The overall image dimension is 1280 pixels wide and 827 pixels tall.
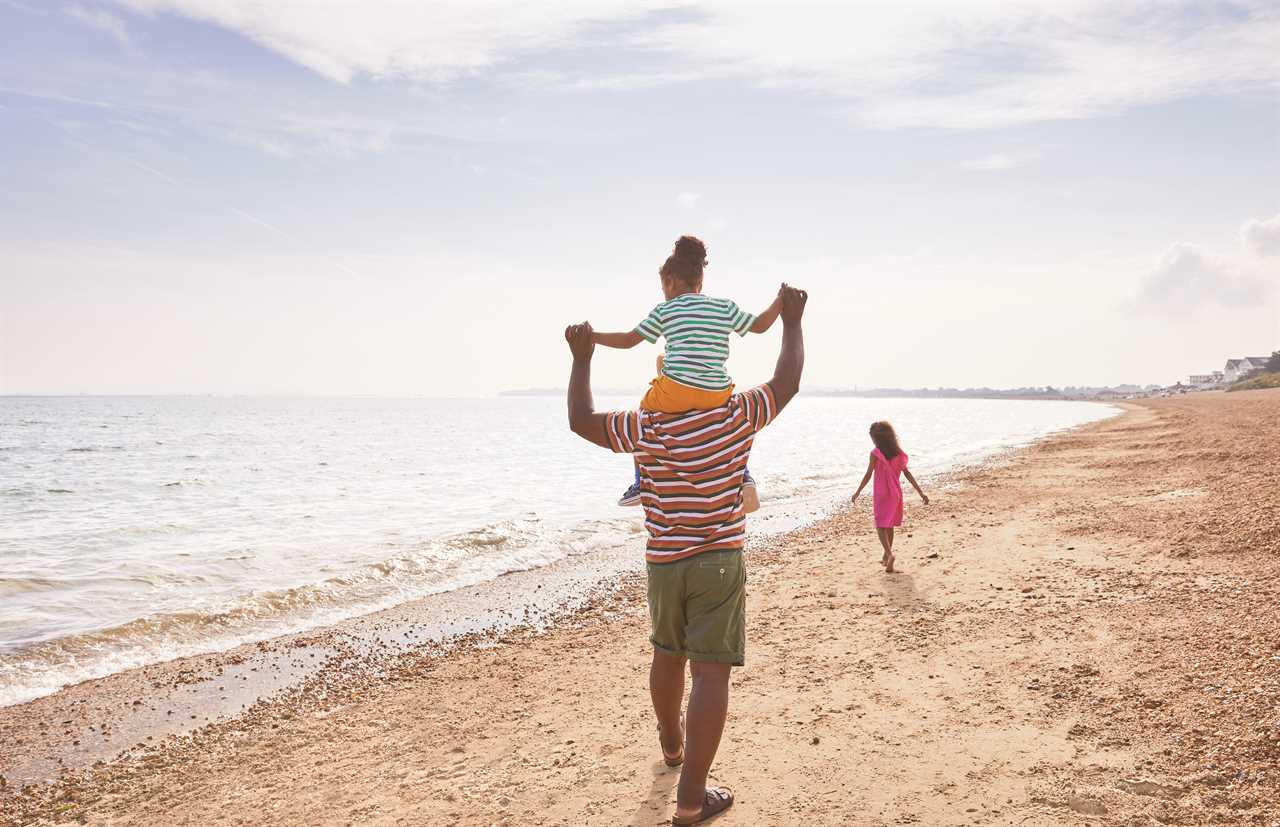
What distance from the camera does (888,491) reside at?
9.60 meters

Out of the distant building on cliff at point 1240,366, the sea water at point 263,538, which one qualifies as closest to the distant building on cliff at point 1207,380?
the distant building on cliff at point 1240,366

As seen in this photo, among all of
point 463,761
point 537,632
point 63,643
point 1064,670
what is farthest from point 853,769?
point 63,643

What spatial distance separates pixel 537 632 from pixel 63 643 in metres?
5.70

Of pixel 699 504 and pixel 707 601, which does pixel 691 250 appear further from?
pixel 707 601

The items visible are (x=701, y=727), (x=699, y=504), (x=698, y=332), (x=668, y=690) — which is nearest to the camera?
(x=698, y=332)

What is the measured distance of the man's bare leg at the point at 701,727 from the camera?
135 inches

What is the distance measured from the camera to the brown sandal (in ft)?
11.9

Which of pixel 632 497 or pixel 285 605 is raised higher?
pixel 632 497

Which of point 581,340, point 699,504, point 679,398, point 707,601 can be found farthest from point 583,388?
point 707,601

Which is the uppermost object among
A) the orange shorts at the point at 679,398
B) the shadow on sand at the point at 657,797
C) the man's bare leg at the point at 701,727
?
the orange shorts at the point at 679,398

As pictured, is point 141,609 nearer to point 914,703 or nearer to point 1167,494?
point 914,703

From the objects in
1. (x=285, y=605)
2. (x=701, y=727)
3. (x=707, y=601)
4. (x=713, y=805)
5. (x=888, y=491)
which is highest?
(x=707, y=601)

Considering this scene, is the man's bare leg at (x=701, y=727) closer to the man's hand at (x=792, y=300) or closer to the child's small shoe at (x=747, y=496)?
the child's small shoe at (x=747, y=496)

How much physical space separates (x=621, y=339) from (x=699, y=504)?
82cm
